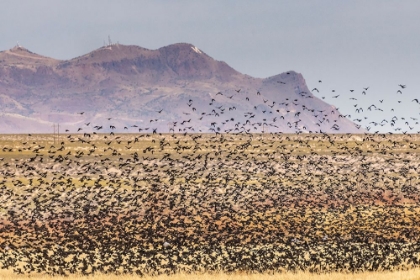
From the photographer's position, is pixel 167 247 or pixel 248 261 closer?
pixel 248 261

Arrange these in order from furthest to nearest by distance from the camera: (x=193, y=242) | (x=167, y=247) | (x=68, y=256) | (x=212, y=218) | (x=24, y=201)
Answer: (x=24, y=201) < (x=212, y=218) < (x=193, y=242) < (x=167, y=247) < (x=68, y=256)

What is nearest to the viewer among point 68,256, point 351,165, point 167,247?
point 68,256

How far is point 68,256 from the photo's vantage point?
135 feet

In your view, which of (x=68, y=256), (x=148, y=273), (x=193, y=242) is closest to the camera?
(x=148, y=273)

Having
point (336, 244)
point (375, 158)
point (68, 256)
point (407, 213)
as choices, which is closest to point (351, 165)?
point (375, 158)

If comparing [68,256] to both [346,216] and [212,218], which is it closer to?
[212,218]

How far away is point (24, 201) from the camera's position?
6900cm

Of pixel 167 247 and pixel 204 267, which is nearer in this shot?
pixel 204 267

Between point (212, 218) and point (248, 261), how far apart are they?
21.8 m

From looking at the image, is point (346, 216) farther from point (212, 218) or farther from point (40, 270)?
point (40, 270)

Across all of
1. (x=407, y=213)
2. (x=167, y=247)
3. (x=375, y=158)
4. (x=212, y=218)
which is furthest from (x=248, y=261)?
(x=375, y=158)

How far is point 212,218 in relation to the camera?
5900cm

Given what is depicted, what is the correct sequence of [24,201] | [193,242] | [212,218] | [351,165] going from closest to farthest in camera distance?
1. [193,242]
2. [212,218]
3. [24,201]
4. [351,165]

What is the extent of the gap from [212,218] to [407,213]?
15989 millimetres
